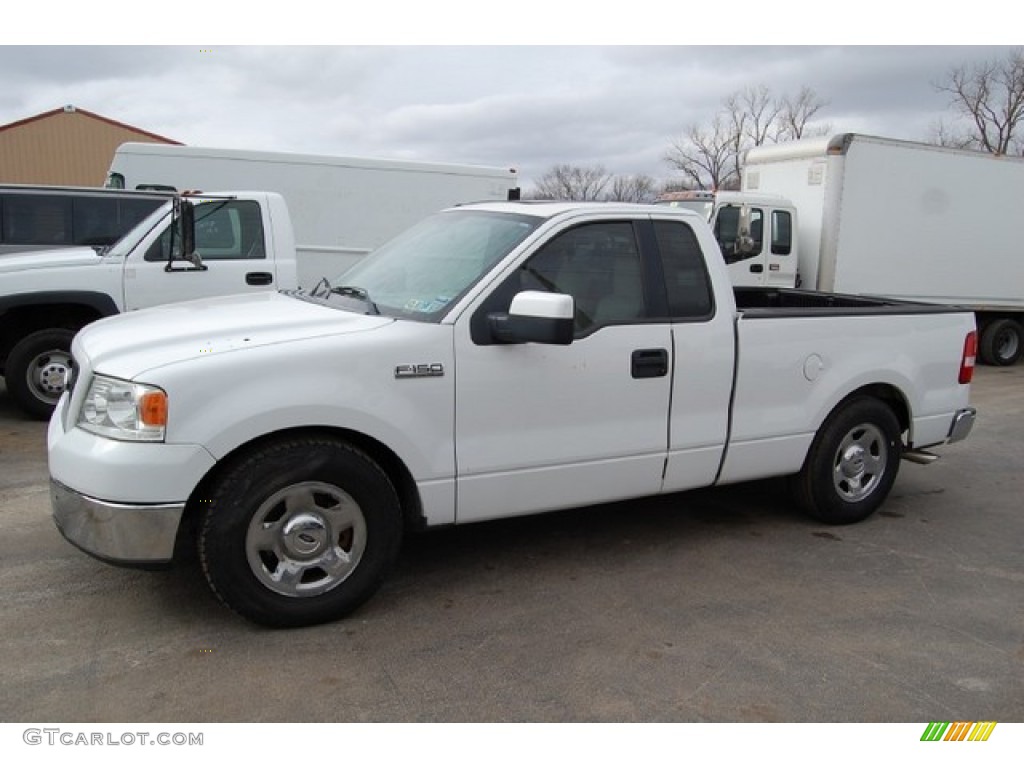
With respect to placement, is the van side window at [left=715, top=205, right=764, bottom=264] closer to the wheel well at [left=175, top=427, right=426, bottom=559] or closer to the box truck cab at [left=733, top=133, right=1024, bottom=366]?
the box truck cab at [left=733, top=133, right=1024, bottom=366]

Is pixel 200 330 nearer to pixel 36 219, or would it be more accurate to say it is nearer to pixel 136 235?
pixel 136 235

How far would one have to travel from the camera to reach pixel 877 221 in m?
11.9

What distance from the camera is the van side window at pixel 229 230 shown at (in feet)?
25.0

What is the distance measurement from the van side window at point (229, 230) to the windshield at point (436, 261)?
11.4 ft

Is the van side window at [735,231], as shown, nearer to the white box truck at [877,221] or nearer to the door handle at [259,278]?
the white box truck at [877,221]

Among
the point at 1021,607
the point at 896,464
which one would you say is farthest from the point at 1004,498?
the point at 1021,607

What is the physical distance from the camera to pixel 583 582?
13.6ft

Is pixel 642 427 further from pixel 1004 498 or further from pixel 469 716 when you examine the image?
pixel 1004 498

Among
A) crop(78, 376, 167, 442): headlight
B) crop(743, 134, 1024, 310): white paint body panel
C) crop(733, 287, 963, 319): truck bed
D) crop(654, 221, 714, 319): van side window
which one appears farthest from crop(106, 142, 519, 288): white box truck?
crop(78, 376, 167, 442): headlight

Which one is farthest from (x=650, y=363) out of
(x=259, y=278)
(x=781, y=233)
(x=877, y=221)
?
(x=877, y=221)

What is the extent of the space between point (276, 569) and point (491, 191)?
9.64 metres

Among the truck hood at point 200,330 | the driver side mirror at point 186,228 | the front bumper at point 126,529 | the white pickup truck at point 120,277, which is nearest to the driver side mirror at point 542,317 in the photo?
the truck hood at point 200,330

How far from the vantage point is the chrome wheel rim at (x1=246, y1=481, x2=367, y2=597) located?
3.39m

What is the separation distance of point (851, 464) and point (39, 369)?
6.69 meters
